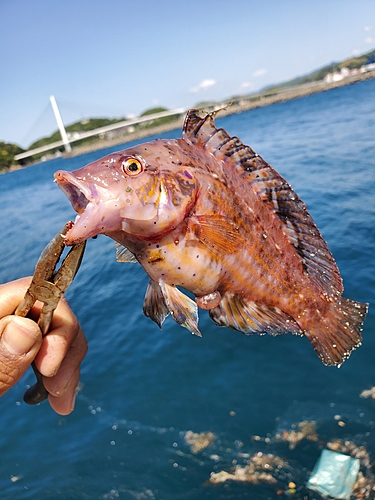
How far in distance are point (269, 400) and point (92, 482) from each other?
13.1ft

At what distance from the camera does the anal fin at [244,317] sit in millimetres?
3084

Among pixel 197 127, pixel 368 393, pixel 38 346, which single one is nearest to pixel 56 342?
pixel 38 346

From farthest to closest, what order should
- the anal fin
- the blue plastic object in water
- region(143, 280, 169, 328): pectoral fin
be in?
the blue plastic object in water → the anal fin → region(143, 280, 169, 328): pectoral fin

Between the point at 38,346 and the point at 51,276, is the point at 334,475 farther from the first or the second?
the point at 51,276

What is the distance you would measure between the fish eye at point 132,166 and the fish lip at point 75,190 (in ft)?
→ 1.07

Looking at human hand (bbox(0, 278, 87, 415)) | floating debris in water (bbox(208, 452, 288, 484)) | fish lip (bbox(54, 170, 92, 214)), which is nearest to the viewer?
fish lip (bbox(54, 170, 92, 214))

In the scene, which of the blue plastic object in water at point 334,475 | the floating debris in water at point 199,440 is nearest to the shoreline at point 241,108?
the floating debris in water at point 199,440

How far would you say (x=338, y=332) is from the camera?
3490 mm

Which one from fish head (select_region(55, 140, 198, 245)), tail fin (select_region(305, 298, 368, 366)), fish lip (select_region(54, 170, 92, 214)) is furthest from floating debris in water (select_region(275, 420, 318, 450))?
fish lip (select_region(54, 170, 92, 214))

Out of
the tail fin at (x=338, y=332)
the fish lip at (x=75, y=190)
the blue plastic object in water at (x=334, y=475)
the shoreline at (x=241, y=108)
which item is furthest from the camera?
the shoreline at (x=241, y=108)

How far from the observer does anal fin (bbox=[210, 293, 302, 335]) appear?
3084 millimetres

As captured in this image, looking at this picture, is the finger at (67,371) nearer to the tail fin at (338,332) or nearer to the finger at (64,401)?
the finger at (64,401)

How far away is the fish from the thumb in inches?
35.5

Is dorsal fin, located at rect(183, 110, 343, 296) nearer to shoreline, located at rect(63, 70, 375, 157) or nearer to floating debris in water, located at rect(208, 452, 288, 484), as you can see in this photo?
floating debris in water, located at rect(208, 452, 288, 484)
